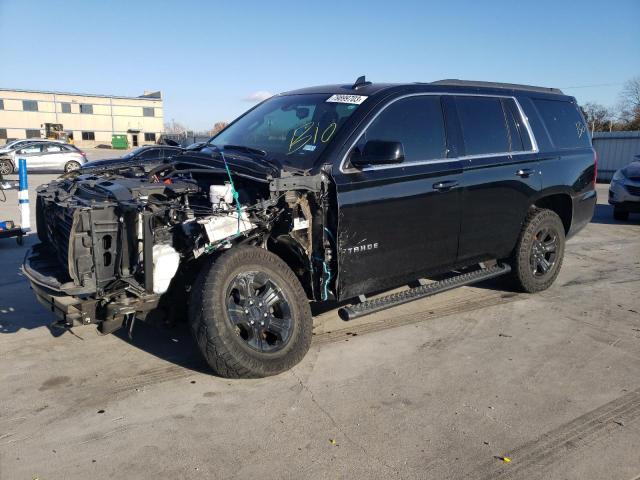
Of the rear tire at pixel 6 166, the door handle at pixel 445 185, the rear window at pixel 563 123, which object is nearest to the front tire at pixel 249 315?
the door handle at pixel 445 185

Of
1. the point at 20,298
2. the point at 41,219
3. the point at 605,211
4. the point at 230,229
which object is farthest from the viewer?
the point at 605,211

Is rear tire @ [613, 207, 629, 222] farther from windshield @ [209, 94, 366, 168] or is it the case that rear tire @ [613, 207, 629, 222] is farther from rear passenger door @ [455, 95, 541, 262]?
windshield @ [209, 94, 366, 168]

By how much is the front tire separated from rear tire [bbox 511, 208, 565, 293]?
279 centimetres

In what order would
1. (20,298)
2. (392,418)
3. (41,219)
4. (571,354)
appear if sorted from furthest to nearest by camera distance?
(20,298) → (41,219) → (571,354) → (392,418)

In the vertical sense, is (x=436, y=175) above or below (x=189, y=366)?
above

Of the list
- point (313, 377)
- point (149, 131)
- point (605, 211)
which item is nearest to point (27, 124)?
point (149, 131)

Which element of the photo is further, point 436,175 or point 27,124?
point 27,124

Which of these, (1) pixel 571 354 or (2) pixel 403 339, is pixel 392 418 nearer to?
(2) pixel 403 339

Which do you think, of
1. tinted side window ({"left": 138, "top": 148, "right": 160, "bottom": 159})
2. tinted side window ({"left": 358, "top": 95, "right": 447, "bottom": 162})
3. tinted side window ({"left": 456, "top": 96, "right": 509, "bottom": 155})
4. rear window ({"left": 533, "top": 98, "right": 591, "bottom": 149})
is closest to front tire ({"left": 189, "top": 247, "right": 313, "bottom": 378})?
tinted side window ({"left": 358, "top": 95, "right": 447, "bottom": 162})

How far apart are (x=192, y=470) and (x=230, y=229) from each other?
1.60 m

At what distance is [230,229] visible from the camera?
3.79 meters

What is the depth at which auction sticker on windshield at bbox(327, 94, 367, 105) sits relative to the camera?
14.6 feet

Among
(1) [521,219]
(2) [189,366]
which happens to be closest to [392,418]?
(2) [189,366]

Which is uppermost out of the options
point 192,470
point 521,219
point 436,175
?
point 436,175
